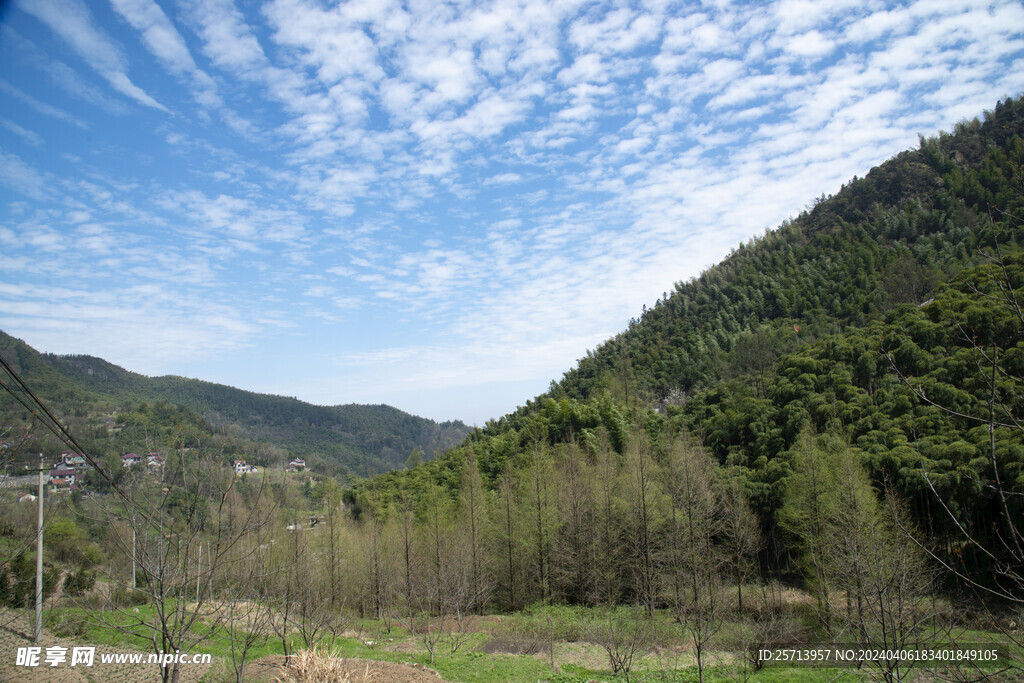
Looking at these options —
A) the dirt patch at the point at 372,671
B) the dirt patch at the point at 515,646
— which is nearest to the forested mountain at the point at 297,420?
the dirt patch at the point at 515,646

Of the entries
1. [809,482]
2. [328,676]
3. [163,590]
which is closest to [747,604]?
[809,482]

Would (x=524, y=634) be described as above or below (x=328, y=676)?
below

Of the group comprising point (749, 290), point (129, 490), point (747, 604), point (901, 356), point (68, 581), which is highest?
point (749, 290)

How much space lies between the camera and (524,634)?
19062 mm

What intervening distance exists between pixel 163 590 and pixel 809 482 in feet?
71.4

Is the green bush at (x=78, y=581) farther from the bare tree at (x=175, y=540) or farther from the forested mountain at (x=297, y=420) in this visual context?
the forested mountain at (x=297, y=420)

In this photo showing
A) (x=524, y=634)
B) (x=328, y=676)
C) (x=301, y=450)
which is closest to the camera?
(x=328, y=676)

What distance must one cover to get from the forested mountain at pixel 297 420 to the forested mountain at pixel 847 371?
37.0m

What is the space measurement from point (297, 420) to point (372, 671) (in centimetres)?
12192

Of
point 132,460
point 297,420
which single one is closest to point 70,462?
point 132,460

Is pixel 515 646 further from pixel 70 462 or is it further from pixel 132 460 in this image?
pixel 132 460

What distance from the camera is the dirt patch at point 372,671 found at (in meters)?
11.2

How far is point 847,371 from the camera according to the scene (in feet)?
99.0

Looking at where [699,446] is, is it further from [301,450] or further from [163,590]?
[301,450]
